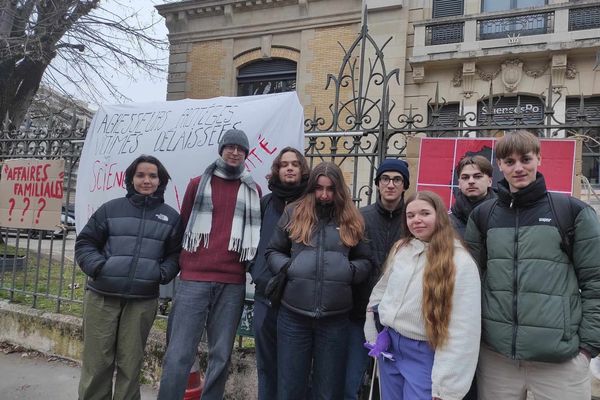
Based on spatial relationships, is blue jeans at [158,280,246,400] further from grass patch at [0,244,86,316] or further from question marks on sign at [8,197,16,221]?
question marks on sign at [8,197,16,221]

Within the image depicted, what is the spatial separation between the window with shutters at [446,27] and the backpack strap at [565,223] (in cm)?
994

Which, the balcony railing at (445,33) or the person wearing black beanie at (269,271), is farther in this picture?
the balcony railing at (445,33)

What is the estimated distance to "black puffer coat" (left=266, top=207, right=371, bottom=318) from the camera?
8.44 feet

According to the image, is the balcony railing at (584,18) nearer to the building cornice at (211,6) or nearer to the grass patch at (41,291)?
the building cornice at (211,6)

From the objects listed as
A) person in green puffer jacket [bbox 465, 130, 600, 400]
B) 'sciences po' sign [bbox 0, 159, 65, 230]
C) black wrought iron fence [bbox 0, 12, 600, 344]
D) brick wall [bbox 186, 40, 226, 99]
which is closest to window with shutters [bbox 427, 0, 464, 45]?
black wrought iron fence [bbox 0, 12, 600, 344]

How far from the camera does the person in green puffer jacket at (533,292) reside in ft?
6.64

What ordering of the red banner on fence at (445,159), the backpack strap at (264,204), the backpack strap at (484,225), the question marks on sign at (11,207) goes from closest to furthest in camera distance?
the backpack strap at (484,225), the backpack strap at (264,204), the red banner on fence at (445,159), the question marks on sign at (11,207)

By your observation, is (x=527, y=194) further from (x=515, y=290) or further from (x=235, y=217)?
(x=235, y=217)

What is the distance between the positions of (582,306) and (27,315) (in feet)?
17.6

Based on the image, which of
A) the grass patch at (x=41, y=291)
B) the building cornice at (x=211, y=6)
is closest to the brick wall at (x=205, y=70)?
the building cornice at (x=211, y=6)

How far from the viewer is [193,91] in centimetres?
1442

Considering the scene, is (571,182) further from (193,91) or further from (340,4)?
(193,91)

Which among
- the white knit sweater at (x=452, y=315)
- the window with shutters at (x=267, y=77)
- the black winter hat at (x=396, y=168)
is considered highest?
the window with shutters at (x=267, y=77)

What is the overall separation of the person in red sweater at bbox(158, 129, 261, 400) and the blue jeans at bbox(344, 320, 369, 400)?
0.84 metres
